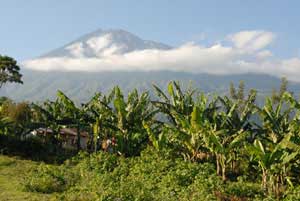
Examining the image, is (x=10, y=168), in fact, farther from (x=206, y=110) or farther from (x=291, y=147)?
(x=291, y=147)

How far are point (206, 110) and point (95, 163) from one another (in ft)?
19.1

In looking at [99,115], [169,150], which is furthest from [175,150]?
[99,115]

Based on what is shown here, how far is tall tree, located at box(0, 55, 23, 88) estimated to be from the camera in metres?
36.6

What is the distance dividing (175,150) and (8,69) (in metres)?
21.3

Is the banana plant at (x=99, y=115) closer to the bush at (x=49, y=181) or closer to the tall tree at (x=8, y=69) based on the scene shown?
the bush at (x=49, y=181)

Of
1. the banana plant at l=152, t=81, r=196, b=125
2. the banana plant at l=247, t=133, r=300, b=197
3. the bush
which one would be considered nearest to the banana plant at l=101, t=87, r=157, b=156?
the banana plant at l=152, t=81, r=196, b=125

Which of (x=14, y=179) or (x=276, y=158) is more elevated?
(x=276, y=158)

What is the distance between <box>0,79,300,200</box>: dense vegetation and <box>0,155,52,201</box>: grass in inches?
20.1

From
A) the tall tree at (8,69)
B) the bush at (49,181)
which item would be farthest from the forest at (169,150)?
the tall tree at (8,69)

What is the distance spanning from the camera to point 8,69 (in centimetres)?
3734

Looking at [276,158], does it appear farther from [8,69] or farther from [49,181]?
Answer: [8,69]

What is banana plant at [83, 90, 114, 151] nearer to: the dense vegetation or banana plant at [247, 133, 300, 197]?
the dense vegetation

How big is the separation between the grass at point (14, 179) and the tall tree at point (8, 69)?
1619 cm

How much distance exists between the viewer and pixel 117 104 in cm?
2153
